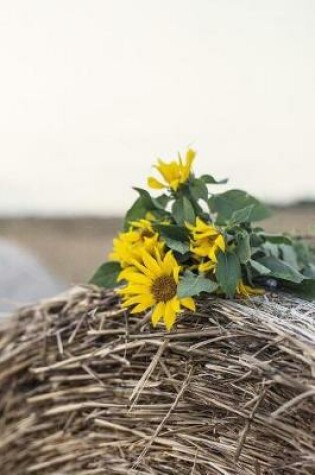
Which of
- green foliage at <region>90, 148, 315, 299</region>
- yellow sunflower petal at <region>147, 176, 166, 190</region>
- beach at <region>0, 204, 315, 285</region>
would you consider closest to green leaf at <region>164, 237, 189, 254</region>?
green foliage at <region>90, 148, 315, 299</region>

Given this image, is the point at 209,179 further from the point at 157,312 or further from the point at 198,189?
the point at 157,312

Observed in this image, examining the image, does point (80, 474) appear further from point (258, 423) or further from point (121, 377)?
point (258, 423)

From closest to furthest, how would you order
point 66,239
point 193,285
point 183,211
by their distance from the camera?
point 193,285 → point 183,211 → point 66,239

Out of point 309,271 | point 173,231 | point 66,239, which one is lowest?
point 66,239

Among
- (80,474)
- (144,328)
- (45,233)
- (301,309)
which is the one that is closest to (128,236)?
(144,328)

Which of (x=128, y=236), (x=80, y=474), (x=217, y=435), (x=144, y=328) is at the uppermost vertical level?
(x=128, y=236)

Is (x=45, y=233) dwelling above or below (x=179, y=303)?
below

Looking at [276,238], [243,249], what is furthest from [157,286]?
[276,238]
